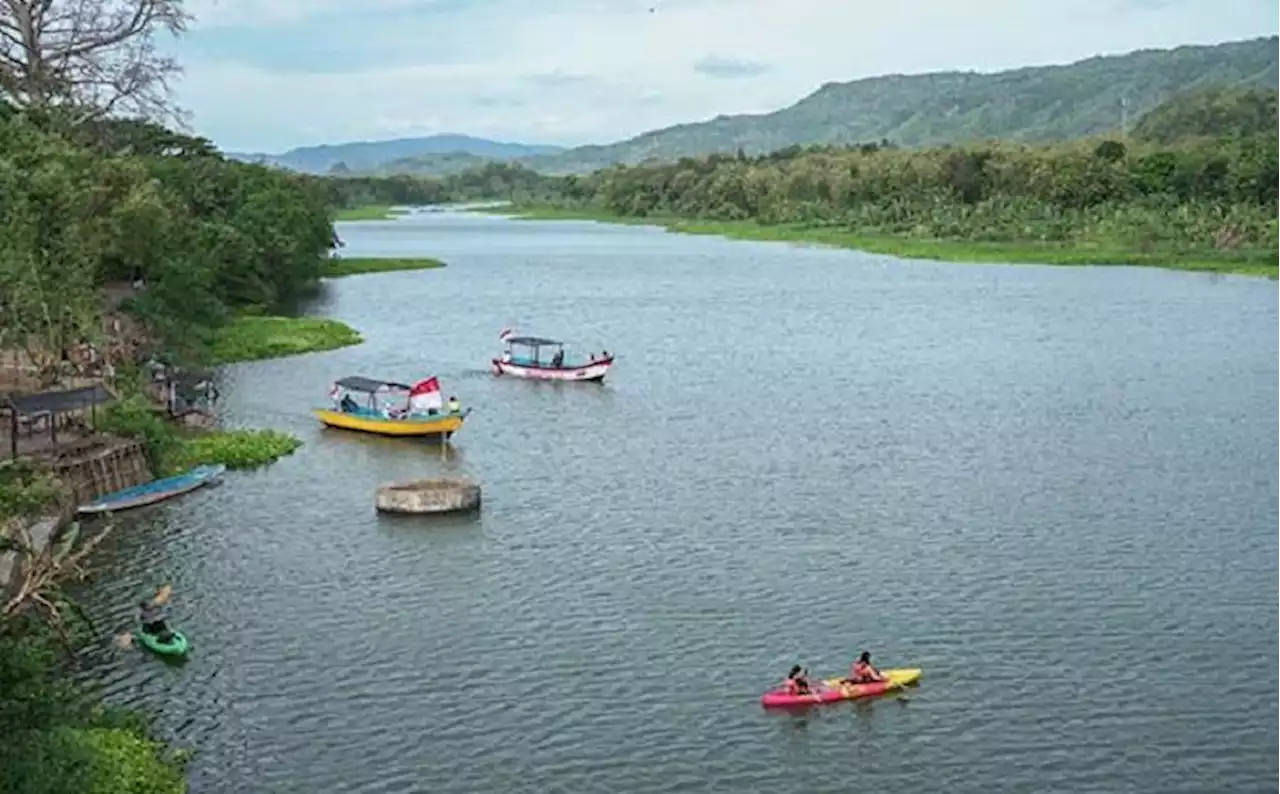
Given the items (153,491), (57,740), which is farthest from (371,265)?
(57,740)

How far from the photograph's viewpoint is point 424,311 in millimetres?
95062

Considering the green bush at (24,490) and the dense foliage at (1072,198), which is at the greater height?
the dense foliage at (1072,198)

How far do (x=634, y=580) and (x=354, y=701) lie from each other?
346 inches

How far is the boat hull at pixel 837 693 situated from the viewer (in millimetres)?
27203

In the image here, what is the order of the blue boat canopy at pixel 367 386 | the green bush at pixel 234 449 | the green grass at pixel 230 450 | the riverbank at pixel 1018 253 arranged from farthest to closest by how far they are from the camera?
1. the riverbank at pixel 1018 253
2. the blue boat canopy at pixel 367 386
3. the green bush at pixel 234 449
4. the green grass at pixel 230 450

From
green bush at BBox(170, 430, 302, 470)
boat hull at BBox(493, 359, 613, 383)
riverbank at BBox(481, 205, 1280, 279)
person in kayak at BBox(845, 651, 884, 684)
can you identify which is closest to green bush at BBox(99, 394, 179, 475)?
green bush at BBox(170, 430, 302, 470)

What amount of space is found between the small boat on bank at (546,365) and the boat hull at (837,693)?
37250mm

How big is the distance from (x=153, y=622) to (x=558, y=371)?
117 ft

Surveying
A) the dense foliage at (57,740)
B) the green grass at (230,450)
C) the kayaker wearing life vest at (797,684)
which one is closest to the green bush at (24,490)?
the green grass at (230,450)

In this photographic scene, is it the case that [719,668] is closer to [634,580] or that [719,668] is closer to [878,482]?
[634,580]

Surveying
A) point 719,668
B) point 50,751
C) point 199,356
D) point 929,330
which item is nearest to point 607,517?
point 719,668

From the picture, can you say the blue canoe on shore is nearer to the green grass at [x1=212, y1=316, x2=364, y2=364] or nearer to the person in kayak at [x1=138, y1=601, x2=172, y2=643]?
the person in kayak at [x1=138, y1=601, x2=172, y2=643]

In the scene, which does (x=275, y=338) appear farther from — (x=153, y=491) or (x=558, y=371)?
(x=153, y=491)

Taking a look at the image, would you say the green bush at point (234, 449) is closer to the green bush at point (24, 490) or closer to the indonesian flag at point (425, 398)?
the indonesian flag at point (425, 398)
